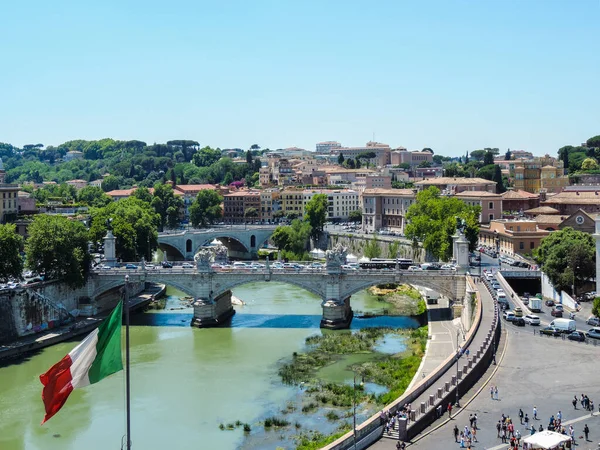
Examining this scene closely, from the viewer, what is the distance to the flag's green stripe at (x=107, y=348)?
43.9ft

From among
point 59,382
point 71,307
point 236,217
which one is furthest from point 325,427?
point 236,217

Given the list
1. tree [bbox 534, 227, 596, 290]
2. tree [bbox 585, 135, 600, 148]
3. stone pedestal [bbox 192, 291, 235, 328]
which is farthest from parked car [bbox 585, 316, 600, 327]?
tree [bbox 585, 135, 600, 148]

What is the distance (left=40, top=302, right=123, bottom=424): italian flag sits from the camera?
13.0 m

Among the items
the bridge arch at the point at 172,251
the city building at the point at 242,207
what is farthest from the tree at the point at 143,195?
the bridge arch at the point at 172,251

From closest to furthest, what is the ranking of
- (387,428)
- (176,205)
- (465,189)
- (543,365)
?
(387,428)
(543,365)
(465,189)
(176,205)

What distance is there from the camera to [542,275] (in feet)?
144

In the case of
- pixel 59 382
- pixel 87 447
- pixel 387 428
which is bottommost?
pixel 87 447

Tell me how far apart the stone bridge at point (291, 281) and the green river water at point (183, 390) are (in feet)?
3.80

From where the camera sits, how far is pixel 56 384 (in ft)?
42.7

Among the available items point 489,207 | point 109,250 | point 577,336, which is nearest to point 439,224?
point 489,207

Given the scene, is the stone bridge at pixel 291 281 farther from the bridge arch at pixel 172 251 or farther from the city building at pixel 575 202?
the bridge arch at pixel 172 251

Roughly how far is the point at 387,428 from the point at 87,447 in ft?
31.4

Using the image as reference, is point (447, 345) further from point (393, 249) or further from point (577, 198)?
point (577, 198)

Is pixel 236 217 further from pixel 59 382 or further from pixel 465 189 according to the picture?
pixel 59 382
